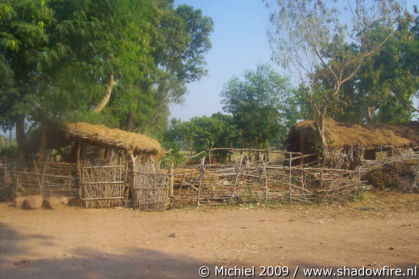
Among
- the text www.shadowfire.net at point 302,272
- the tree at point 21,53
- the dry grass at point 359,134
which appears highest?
the tree at point 21,53

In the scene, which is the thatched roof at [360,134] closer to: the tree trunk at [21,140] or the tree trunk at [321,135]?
the tree trunk at [321,135]

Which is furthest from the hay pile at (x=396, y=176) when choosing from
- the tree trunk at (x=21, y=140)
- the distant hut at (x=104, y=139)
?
the tree trunk at (x=21, y=140)

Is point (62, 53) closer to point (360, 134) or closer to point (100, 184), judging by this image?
point (100, 184)

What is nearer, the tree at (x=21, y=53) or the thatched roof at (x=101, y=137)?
the tree at (x=21, y=53)

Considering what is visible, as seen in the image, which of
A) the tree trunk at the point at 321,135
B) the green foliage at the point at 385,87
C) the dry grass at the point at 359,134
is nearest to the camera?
the tree trunk at the point at 321,135

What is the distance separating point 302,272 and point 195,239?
2.38 m

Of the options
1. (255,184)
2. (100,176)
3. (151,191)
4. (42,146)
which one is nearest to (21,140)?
(42,146)

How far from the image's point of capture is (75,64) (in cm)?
935

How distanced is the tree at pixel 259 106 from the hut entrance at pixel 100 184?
11.5 meters

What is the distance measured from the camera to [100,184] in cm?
934

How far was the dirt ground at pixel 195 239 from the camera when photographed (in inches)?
187

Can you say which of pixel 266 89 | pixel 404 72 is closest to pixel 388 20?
pixel 404 72

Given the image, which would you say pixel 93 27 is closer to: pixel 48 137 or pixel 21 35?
pixel 21 35

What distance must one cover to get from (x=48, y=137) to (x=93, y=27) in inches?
147
